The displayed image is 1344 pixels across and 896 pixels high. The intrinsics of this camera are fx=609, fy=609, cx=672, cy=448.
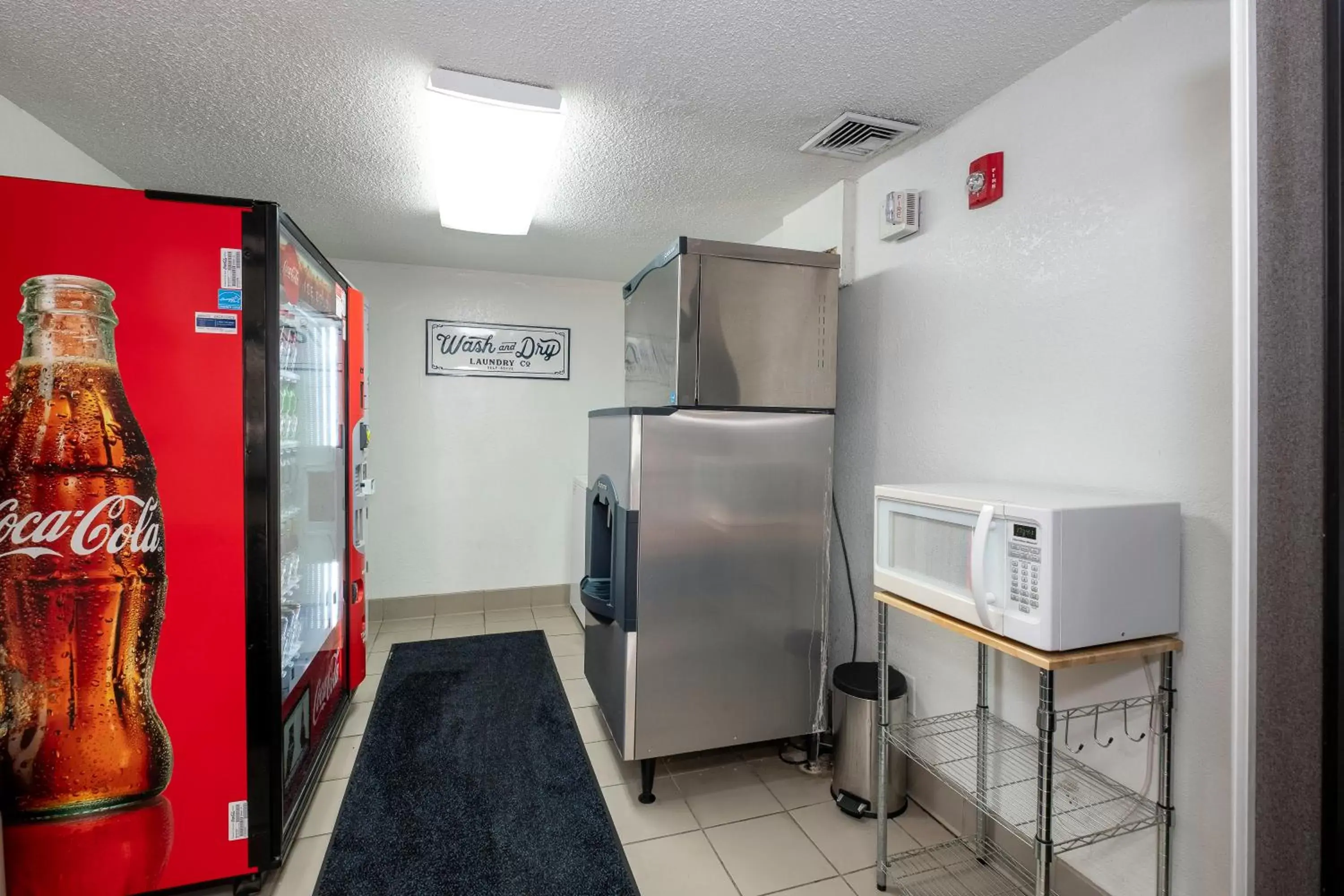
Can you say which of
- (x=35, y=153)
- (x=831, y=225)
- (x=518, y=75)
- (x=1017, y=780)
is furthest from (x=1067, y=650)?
(x=35, y=153)

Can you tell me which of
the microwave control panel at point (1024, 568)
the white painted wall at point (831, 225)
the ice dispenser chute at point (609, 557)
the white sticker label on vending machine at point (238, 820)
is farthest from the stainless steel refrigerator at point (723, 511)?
the white sticker label on vending machine at point (238, 820)

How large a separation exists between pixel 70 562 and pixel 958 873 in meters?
2.72

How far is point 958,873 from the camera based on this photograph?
1964 millimetres

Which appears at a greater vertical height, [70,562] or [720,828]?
[70,562]

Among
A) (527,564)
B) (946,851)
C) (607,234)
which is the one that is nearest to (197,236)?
(607,234)

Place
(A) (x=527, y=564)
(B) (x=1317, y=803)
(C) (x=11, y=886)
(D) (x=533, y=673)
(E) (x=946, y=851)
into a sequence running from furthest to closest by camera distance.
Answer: (A) (x=527, y=564) < (D) (x=533, y=673) < (E) (x=946, y=851) < (C) (x=11, y=886) < (B) (x=1317, y=803)

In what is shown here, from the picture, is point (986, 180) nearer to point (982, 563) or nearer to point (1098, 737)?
point (982, 563)

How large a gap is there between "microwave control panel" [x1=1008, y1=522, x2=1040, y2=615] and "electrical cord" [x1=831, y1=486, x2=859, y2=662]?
1.18 meters

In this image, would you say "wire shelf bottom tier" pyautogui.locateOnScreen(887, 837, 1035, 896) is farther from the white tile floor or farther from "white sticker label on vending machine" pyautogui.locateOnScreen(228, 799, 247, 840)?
"white sticker label on vending machine" pyautogui.locateOnScreen(228, 799, 247, 840)

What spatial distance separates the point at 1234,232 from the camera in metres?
0.99

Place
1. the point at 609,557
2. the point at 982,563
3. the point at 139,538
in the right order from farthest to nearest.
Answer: the point at 609,557
the point at 139,538
the point at 982,563

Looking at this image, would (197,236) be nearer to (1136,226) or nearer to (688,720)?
(688,720)

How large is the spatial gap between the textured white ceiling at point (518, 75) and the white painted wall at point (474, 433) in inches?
58.8

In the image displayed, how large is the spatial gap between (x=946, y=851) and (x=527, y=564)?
10.9 ft
